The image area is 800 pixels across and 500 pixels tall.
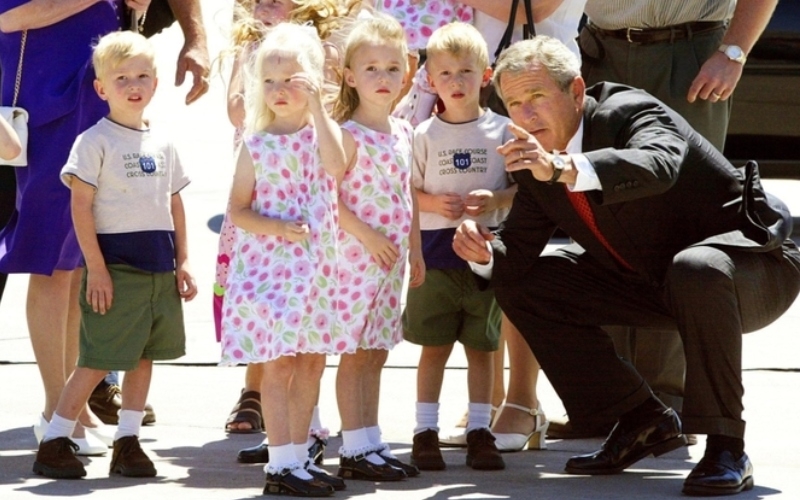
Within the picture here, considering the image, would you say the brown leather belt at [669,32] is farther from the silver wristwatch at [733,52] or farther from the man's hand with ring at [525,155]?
the man's hand with ring at [525,155]

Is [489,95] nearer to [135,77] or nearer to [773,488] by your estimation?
[135,77]

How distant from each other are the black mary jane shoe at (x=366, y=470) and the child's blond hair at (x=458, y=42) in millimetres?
1251

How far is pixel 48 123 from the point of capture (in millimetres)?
5164

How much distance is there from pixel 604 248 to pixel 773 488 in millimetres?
914

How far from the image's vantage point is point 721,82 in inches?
211

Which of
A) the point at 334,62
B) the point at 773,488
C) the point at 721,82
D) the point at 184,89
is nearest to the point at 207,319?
the point at 334,62

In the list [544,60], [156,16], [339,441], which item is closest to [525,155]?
[544,60]

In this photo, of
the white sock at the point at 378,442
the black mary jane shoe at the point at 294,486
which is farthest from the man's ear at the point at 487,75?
the black mary jane shoe at the point at 294,486

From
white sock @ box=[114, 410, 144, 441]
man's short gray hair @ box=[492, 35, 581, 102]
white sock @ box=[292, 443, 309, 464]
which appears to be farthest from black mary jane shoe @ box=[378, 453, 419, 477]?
man's short gray hair @ box=[492, 35, 581, 102]

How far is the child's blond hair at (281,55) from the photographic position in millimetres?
4590

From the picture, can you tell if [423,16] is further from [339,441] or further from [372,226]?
[339,441]

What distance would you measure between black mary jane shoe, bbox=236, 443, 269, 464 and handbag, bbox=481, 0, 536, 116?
51.8 inches

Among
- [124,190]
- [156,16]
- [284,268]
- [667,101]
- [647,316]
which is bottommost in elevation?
[647,316]

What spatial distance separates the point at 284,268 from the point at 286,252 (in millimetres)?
47
